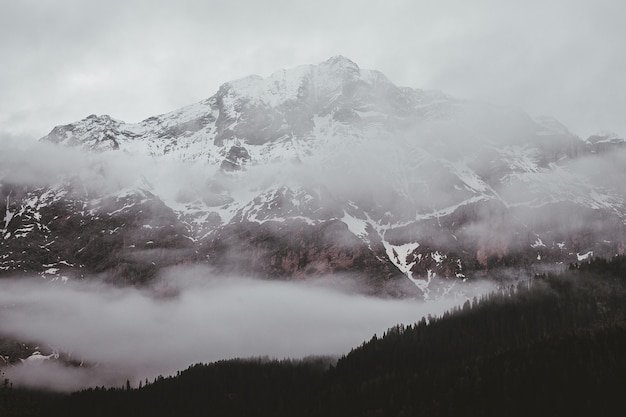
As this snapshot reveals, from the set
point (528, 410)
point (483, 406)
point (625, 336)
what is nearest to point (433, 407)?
point (483, 406)

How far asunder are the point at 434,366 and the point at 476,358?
13969 mm

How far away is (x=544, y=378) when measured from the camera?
544 ft

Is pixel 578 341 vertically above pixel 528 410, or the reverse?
pixel 578 341

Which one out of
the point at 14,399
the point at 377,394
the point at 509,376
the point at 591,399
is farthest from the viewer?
the point at 377,394

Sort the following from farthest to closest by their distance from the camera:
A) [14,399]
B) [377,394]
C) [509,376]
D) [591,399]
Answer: [377,394] → [509,376] → [591,399] → [14,399]

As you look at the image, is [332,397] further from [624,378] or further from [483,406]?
[624,378]

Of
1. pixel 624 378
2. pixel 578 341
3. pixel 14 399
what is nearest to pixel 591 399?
pixel 624 378

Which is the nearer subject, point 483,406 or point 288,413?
point 483,406

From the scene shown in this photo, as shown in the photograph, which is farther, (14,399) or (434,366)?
(434,366)

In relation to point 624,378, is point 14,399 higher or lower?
higher

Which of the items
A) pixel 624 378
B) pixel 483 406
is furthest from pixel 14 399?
pixel 624 378

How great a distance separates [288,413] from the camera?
7672 inches

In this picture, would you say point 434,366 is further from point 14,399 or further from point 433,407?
point 14,399

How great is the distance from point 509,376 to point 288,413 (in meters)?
62.6
